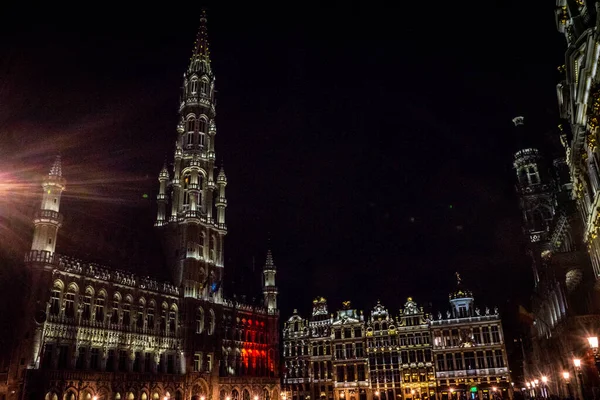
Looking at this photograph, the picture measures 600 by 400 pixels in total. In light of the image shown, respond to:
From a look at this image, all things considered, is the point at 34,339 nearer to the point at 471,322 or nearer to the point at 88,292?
the point at 88,292

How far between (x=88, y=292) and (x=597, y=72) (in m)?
48.1

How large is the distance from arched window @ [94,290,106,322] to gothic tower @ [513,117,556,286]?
50394 mm

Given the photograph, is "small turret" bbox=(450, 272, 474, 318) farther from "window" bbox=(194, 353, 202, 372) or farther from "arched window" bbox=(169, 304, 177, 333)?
"arched window" bbox=(169, 304, 177, 333)

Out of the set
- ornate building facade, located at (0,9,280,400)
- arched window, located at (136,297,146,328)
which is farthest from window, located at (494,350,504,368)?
arched window, located at (136,297,146,328)

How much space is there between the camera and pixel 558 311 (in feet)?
130

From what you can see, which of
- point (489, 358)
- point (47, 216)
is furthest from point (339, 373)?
point (47, 216)

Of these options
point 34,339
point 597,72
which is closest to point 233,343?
point 34,339

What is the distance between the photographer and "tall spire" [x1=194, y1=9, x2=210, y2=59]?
84375 millimetres

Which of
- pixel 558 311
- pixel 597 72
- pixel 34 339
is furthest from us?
pixel 34 339

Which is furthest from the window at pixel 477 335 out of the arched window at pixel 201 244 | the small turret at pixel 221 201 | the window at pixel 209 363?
the arched window at pixel 201 244

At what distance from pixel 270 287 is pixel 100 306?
107 ft

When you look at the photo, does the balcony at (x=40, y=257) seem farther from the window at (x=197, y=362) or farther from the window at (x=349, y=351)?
the window at (x=349, y=351)

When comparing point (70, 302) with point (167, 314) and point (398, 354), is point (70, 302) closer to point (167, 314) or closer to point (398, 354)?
point (167, 314)

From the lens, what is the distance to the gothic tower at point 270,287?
77.9m
